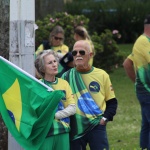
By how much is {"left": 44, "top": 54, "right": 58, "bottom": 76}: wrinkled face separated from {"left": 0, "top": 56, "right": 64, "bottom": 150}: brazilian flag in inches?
13.6

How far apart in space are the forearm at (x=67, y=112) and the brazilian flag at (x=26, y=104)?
0.22m

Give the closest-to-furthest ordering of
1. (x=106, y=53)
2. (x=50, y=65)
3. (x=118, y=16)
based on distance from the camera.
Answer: (x=50, y=65), (x=106, y=53), (x=118, y=16)

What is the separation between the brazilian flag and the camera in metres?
6.15

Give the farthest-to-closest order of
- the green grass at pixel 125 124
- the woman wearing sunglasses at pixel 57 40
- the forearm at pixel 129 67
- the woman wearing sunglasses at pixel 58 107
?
Answer: the woman wearing sunglasses at pixel 57 40 → the green grass at pixel 125 124 → the forearm at pixel 129 67 → the woman wearing sunglasses at pixel 58 107

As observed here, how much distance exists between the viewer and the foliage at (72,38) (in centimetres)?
1828

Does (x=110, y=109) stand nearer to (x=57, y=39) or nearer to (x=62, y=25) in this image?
(x=57, y=39)

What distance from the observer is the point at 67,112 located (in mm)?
6457

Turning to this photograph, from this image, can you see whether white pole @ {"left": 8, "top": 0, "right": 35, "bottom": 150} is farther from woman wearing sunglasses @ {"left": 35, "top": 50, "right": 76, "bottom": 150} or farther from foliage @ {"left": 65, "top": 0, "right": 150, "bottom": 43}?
foliage @ {"left": 65, "top": 0, "right": 150, "bottom": 43}

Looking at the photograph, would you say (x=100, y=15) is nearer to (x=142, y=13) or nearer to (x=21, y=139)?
(x=142, y=13)

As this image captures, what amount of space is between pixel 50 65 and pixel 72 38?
1159 cm

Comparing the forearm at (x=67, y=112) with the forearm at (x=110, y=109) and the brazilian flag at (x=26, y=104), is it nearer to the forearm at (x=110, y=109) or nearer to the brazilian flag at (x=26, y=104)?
the brazilian flag at (x=26, y=104)

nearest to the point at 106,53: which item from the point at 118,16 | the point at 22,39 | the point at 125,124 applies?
the point at 125,124

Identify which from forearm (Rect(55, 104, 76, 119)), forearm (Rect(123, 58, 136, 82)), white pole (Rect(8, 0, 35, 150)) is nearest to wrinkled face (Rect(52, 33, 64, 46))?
forearm (Rect(123, 58, 136, 82))

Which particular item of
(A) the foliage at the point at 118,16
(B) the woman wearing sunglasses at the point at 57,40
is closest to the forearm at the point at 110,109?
(B) the woman wearing sunglasses at the point at 57,40
